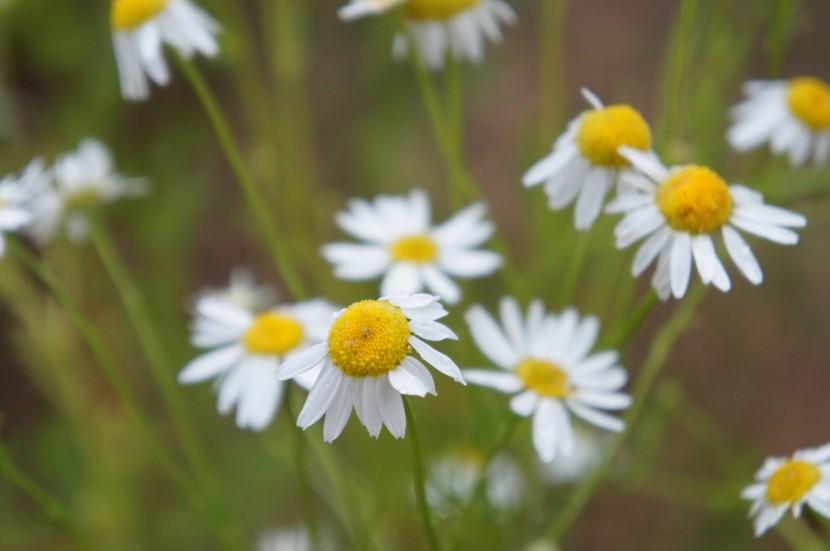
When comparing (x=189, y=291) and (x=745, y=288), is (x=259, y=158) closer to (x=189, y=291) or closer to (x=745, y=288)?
(x=189, y=291)

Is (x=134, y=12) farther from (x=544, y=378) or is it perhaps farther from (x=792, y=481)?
(x=792, y=481)

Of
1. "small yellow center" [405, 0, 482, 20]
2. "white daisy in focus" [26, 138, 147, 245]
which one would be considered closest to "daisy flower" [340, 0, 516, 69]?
→ "small yellow center" [405, 0, 482, 20]

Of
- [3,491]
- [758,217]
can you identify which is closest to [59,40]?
[3,491]

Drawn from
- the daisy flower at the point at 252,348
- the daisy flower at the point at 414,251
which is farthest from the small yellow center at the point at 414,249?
the daisy flower at the point at 252,348

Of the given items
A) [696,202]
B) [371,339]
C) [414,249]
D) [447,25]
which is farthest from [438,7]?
[371,339]

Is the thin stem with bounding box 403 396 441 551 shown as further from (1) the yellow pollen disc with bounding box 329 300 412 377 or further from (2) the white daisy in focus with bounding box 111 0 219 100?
(2) the white daisy in focus with bounding box 111 0 219 100

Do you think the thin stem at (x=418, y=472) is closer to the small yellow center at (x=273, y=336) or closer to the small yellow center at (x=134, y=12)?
the small yellow center at (x=273, y=336)
